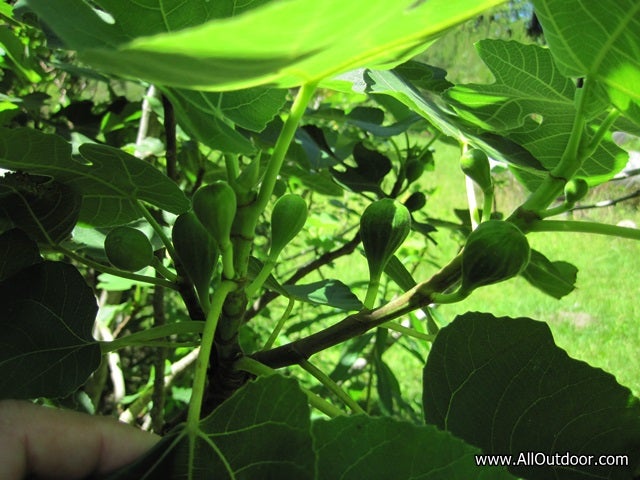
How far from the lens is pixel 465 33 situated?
3.44m

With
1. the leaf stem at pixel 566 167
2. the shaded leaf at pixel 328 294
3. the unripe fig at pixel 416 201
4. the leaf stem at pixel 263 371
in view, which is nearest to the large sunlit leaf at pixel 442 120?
the leaf stem at pixel 566 167

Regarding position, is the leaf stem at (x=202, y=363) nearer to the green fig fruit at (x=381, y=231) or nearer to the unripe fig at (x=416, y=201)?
the green fig fruit at (x=381, y=231)

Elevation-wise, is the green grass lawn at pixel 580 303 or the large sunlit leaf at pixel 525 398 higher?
the green grass lawn at pixel 580 303

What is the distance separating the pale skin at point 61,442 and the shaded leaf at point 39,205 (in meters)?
0.22

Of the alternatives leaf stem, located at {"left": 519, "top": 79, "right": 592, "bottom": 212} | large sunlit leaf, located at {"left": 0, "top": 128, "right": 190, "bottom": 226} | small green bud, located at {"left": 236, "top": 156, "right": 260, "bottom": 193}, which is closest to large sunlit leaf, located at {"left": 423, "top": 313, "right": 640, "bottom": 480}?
leaf stem, located at {"left": 519, "top": 79, "right": 592, "bottom": 212}

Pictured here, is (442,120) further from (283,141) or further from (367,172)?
(367,172)

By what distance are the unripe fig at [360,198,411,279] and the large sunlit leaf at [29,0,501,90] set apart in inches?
8.5

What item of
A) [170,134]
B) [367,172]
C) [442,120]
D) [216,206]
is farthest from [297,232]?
[367,172]

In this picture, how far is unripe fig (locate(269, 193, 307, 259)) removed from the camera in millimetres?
587

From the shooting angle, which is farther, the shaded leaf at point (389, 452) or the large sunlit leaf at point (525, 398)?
the large sunlit leaf at point (525, 398)

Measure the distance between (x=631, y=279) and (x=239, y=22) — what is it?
11.3ft

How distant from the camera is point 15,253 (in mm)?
670

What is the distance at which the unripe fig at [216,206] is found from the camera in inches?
19.5

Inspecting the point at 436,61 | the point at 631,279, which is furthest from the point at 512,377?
the point at 436,61
